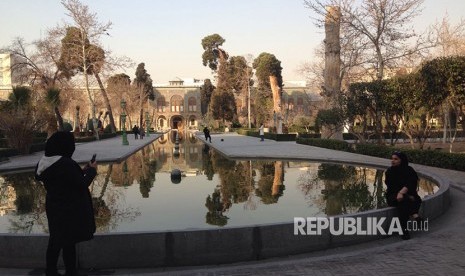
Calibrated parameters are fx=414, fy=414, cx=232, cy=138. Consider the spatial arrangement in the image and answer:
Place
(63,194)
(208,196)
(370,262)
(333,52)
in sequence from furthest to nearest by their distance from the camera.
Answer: (333,52), (208,196), (370,262), (63,194)

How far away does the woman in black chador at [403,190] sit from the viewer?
5480mm

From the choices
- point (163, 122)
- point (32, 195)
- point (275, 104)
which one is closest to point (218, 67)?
point (275, 104)

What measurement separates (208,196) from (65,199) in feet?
17.4

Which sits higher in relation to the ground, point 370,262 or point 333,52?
point 333,52

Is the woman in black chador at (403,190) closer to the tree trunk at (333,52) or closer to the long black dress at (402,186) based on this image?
the long black dress at (402,186)

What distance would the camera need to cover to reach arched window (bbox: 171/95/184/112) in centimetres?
8412

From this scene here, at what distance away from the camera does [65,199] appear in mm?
3836

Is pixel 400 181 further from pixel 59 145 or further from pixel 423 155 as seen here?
pixel 423 155

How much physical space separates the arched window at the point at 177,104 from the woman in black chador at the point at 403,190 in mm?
79748

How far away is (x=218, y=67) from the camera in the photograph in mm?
59031

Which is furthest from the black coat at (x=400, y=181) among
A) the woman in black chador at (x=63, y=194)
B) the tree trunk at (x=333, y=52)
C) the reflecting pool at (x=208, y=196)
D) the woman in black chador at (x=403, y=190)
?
the tree trunk at (x=333, y=52)

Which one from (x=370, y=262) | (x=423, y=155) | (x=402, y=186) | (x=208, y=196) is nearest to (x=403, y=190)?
(x=402, y=186)

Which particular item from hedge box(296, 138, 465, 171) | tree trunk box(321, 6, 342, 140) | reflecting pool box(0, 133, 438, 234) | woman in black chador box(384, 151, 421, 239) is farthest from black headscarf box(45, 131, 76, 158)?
tree trunk box(321, 6, 342, 140)

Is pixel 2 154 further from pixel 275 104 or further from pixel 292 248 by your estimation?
pixel 275 104
